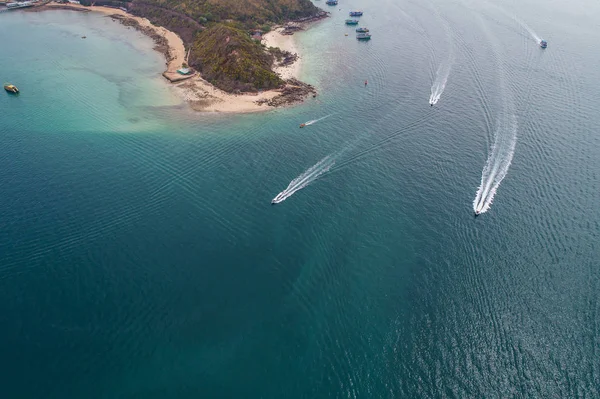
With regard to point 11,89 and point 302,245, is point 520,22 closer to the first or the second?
point 302,245

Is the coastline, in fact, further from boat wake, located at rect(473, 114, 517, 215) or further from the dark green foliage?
boat wake, located at rect(473, 114, 517, 215)

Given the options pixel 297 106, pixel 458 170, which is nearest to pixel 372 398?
pixel 458 170

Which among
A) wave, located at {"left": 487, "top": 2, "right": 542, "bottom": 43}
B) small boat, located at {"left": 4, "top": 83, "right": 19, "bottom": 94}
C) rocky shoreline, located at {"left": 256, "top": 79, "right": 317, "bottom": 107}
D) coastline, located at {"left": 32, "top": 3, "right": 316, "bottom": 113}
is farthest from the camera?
wave, located at {"left": 487, "top": 2, "right": 542, "bottom": 43}

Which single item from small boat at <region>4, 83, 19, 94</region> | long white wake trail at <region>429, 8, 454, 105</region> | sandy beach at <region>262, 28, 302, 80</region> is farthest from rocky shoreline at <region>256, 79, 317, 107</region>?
small boat at <region>4, 83, 19, 94</region>

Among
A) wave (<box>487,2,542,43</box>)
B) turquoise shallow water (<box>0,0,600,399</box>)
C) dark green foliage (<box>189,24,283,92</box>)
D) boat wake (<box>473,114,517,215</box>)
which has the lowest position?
turquoise shallow water (<box>0,0,600,399</box>)

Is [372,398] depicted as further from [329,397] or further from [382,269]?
[382,269]

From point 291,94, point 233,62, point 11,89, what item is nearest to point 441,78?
point 291,94
